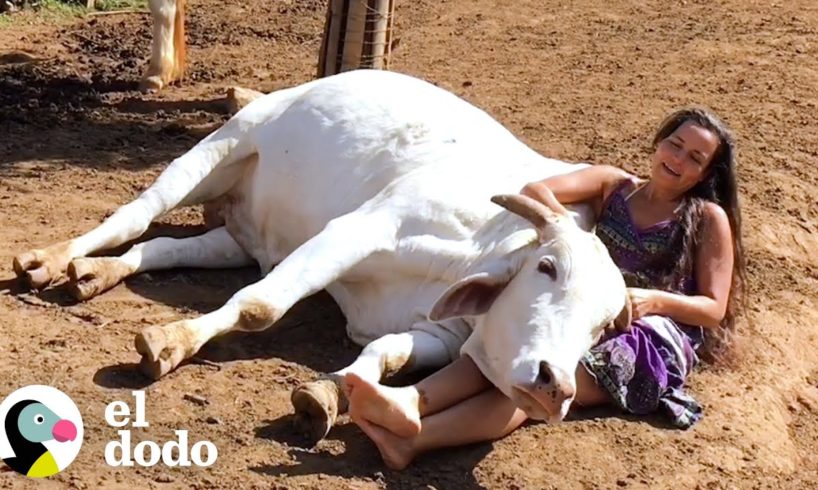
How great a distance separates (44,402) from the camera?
4.17m

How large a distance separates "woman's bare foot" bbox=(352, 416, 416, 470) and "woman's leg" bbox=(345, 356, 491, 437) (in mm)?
19

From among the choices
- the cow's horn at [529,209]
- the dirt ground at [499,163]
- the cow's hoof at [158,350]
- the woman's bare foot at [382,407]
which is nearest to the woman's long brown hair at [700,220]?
the dirt ground at [499,163]

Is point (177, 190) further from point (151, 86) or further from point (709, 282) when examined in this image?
point (151, 86)

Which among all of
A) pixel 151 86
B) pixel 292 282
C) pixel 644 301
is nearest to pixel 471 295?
pixel 644 301

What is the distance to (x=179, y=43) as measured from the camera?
328 inches

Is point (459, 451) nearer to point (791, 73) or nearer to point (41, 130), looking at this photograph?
point (41, 130)

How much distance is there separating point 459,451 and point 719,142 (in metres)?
1.53

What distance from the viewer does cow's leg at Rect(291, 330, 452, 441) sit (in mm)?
4172

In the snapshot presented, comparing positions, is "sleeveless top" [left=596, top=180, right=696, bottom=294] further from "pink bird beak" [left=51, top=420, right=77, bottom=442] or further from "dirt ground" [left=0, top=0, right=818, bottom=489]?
"pink bird beak" [left=51, top=420, right=77, bottom=442]

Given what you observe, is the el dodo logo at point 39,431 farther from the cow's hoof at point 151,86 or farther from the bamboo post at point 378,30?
the cow's hoof at point 151,86

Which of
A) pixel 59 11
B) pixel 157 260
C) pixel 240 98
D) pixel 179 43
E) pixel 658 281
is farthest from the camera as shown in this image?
pixel 59 11

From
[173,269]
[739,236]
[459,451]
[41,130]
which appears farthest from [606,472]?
[41,130]

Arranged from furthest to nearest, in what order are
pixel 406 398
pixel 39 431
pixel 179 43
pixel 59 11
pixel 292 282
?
pixel 59 11, pixel 179 43, pixel 292 282, pixel 406 398, pixel 39 431

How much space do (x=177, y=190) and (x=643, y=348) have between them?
2.20 m
